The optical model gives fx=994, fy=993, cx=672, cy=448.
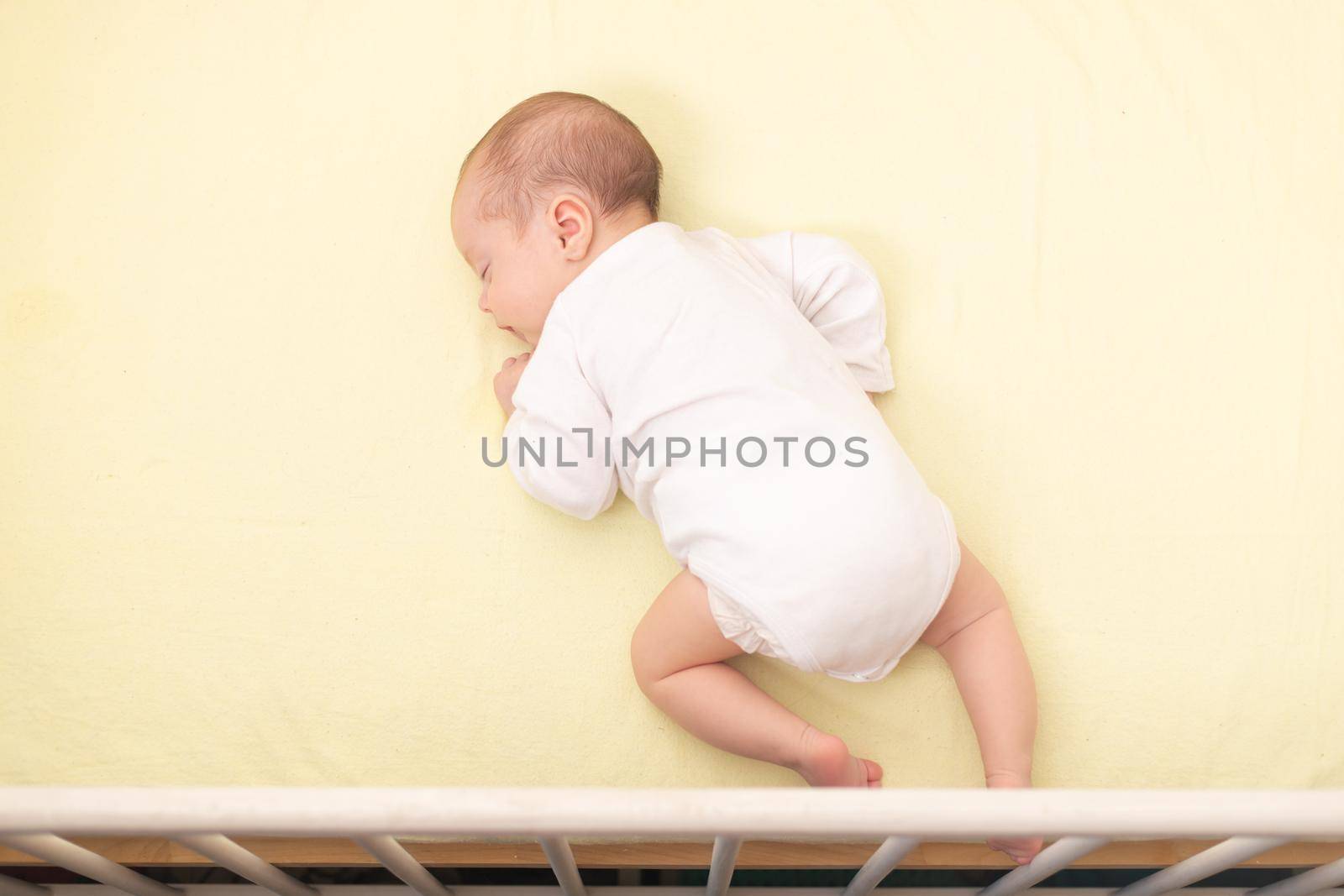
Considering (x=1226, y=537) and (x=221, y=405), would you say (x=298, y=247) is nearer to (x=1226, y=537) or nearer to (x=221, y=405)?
(x=221, y=405)

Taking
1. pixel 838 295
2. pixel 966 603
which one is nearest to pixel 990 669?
pixel 966 603

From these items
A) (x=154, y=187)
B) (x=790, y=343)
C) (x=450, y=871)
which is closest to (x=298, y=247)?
(x=154, y=187)

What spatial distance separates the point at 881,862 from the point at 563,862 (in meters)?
0.23

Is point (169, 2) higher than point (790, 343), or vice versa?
point (169, 2)

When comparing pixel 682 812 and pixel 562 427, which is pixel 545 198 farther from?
pixel 682 812

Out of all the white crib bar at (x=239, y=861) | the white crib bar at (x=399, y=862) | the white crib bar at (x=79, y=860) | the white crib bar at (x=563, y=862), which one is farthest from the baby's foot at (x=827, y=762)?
the white crib bar at (x=79, y=860)

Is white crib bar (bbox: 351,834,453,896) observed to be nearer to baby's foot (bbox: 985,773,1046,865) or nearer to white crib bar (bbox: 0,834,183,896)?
white crib bar (bbox: 0,834,183,896)

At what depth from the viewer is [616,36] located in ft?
4.02

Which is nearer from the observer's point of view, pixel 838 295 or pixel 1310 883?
pixel 1310 883

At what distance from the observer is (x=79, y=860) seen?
26.7 inches

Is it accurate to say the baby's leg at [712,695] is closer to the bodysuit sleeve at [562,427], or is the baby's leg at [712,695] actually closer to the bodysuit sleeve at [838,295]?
the bodysuit sleeve at [562,427]

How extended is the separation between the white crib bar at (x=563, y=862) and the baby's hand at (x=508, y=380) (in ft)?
1.53

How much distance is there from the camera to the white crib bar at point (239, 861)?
640mm

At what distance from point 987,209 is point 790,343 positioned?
1.30 ft
